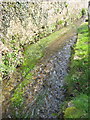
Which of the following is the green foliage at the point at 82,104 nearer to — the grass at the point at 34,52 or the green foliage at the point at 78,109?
the green foliage at the point at 78,109

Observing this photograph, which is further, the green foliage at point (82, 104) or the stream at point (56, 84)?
the stream at point (56, 84)

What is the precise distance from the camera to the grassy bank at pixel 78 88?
4297 mm

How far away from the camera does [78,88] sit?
5785 mm

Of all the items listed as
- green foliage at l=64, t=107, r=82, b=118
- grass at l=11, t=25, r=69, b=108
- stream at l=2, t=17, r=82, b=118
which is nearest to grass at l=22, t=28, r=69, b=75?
grass at l=11, t=25, r=69, b=108

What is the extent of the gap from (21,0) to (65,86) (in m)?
7.77

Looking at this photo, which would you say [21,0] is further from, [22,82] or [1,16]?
[22,82]

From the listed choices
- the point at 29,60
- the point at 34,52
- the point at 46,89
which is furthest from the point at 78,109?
the point at 34,52

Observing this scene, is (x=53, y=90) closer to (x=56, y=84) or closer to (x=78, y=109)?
(x=56, y=84)

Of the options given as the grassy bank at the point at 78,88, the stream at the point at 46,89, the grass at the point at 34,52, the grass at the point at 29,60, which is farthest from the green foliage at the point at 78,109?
the grass at the point at 34,52

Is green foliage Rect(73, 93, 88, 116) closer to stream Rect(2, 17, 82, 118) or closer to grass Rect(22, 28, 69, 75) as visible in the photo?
stream Rect(2, 17, 82, 118)

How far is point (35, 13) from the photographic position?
13.1m

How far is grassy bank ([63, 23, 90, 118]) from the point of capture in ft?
14.1

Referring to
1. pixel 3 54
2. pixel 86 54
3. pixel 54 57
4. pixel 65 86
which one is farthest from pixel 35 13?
pixel 65 86

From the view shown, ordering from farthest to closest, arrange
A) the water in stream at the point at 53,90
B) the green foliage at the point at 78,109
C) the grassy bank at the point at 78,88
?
the water in stream at the point at 53,90 → the grassy bank at the point at 78,88 → the green foliage at the point at 78,109
